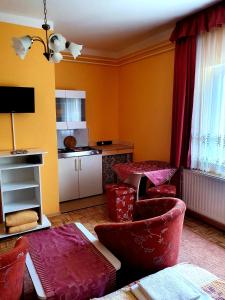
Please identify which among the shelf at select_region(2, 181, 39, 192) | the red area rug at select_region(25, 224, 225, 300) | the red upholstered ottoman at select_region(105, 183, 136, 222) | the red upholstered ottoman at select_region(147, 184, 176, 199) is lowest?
the red area rug at select_region(25, 224, 225, 300)

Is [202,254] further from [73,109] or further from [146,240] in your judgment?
[73,109]

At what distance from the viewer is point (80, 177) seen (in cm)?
396

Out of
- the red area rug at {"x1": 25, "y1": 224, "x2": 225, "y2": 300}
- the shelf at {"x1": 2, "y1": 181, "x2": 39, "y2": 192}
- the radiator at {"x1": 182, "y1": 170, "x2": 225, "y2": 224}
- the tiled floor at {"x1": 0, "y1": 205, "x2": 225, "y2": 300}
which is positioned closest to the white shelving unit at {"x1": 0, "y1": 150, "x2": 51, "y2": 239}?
the shelf at {"x1": 2, "y1": 181, "x2": 39, "y2": 192}

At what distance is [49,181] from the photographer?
3344 mm

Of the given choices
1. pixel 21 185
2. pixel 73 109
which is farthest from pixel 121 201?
pixel 73 109

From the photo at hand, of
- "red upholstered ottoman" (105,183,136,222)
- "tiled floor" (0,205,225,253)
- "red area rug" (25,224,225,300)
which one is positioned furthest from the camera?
"red upholstered ottoman" (105,183,136,222)

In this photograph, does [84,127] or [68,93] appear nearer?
[68,93]

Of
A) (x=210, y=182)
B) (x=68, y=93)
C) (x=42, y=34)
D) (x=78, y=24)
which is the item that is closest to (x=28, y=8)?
(x=42, y=34)

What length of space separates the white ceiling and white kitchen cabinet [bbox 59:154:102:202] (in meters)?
1.93

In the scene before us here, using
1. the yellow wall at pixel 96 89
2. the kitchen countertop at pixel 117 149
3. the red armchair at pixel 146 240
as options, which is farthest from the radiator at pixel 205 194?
the yellow wall at pixel 96 89

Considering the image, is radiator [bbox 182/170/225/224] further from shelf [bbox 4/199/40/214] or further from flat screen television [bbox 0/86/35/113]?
flat screen television [bbox 0/86/35/113]

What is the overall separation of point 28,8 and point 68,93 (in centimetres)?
155

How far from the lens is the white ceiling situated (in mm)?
2562

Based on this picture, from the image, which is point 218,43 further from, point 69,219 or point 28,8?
point 69,219
